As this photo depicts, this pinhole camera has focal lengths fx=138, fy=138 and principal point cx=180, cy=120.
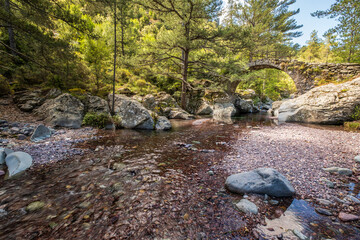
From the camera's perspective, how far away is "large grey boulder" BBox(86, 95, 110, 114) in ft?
27.4

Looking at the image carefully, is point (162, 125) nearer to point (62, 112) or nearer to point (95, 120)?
point (95, 120)

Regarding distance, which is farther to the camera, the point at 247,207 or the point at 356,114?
the point at 356,114

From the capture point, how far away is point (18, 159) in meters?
3.21

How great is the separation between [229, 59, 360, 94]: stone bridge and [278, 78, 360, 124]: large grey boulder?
11.0 ft

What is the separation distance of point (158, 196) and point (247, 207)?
4.77 ft

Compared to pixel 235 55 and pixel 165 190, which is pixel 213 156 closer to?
pixel 165 190

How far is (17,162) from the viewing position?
313 centimetres

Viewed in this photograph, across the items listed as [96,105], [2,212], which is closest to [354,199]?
[2,212]

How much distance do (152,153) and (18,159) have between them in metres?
3.13

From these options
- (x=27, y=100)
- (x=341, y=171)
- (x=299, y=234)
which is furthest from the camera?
(x=27, y=100)

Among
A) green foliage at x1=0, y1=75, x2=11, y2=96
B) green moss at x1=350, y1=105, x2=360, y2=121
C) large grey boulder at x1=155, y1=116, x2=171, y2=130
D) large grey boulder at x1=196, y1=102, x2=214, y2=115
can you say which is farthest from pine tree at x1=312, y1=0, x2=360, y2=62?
green foliage at x1=0, y1=75, x2=11, y2=96

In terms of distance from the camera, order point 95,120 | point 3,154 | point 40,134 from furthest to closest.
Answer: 1. point 95,120
2. point 40,134
3. point 3,154

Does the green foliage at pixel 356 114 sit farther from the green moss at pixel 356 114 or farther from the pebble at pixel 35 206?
the pebble at pixel 35 206

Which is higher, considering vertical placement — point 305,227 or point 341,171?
point 341,171
